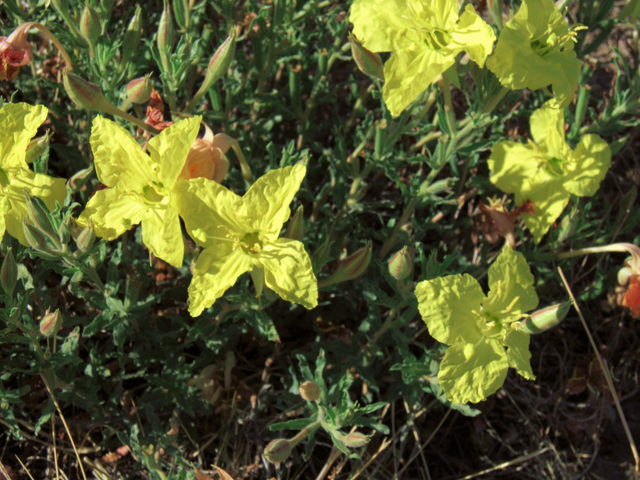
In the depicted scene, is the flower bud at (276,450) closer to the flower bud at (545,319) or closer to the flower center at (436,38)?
the flower bud at (545,319)

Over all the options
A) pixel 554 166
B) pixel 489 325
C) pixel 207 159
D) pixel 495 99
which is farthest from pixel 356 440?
pixel 554 166

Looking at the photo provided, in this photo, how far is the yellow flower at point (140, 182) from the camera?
1846 mm

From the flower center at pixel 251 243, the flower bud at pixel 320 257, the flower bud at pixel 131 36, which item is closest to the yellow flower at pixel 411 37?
the flower bud at pixel 320 257

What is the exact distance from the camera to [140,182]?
2.03m

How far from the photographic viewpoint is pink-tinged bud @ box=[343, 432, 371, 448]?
208 cm

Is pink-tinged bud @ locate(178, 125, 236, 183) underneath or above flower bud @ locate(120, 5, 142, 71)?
underneath

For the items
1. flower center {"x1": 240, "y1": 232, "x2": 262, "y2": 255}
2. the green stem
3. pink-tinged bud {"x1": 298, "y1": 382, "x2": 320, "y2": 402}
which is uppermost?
the green stem

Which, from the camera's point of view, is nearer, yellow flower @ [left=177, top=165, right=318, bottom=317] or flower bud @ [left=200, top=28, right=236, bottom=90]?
yellow flower @ [left=177, top=165, right=318, bottom=317]

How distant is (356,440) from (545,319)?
0.86m

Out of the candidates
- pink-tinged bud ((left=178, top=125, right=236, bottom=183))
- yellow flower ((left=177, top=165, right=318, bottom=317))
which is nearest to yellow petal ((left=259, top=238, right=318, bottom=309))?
yellow flower ((left=177, top=165, right=318, bottom=317))

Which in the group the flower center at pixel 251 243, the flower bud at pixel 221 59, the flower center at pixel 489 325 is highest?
the flower bud at pixel 221 59

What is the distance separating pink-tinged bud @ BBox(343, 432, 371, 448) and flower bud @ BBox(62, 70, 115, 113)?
1596mm

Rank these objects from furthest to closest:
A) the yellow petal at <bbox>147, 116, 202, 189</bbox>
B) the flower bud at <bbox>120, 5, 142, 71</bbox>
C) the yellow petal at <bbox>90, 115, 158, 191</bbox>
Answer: the flower bud at <bbox>120, 5, 142, 71</bbox> → the yellow petal at <bbox>90, 115, 158, 191</bbox> → the yellow petal at <bbox>147, 116, 202, 189</bbox>

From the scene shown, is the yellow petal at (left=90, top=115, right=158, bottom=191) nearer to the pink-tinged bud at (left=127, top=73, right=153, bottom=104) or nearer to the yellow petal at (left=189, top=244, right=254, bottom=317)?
the pink-tinged bud at (left=127, top=73, right=153, bottom=104)
